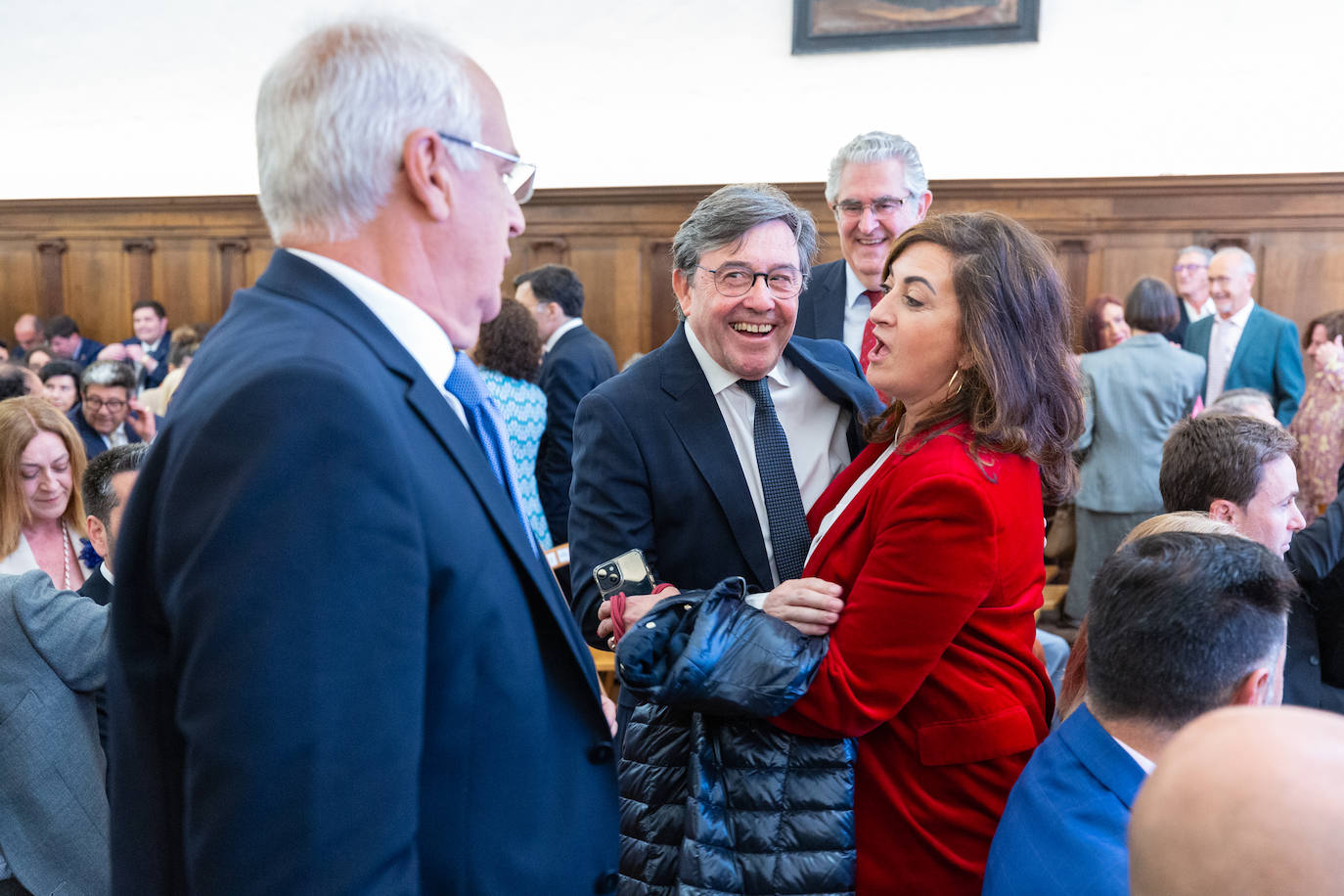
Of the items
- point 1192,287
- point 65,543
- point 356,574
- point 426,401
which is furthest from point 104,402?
point 1192,287

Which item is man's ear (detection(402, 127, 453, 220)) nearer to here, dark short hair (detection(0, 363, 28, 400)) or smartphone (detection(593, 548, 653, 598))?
smartphone (detection(593, 548, 653, 598))

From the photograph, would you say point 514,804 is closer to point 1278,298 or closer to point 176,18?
point 1278,298

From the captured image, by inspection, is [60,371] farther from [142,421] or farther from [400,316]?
[400,316]

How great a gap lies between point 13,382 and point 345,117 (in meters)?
3.88

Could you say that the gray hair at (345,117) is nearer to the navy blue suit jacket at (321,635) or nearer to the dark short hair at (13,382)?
the navy blue suit jacket at (321,635)

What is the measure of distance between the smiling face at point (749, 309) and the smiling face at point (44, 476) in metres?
1.89

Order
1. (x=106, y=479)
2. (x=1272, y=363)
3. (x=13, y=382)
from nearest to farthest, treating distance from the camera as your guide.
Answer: (x=106, y=479)
(x=13, y=382)
(x=1272, y=363)

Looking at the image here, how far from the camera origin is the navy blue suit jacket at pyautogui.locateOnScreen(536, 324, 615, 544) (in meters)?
5.29

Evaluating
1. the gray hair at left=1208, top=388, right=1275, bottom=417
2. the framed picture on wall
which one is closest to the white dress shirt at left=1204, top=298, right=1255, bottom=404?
the gray hair at left=1208, top=388, right=1275, bottom=417

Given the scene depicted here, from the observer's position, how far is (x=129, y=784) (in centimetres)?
110

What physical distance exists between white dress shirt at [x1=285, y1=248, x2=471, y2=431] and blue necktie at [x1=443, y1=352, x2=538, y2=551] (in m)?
0.06

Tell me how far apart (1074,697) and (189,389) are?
1.63 metres

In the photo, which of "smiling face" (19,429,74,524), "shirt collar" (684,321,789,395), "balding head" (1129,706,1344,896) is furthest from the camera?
"smiling face" (19,429,74,524)

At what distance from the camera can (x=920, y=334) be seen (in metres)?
1.75
